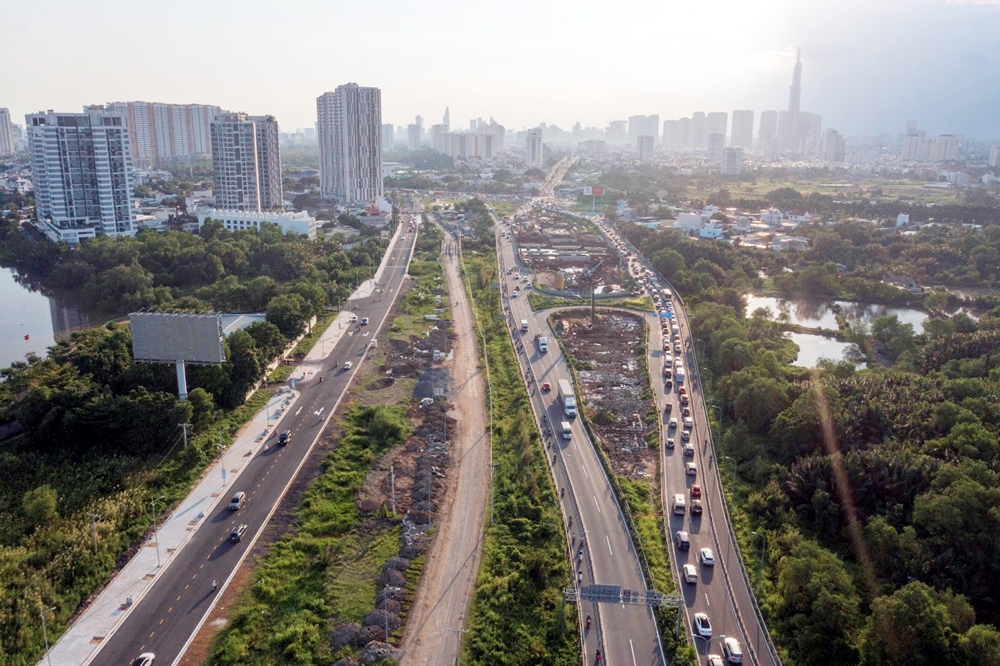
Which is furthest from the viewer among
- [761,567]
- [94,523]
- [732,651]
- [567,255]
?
[567,255]

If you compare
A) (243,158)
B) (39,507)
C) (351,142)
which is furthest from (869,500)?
(351,142)

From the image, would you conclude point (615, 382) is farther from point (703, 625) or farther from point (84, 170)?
point (84, 170)

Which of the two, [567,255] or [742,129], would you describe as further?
[742,129]

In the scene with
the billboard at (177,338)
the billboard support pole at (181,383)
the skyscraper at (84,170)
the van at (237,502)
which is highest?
the skyscraper at (84,170)

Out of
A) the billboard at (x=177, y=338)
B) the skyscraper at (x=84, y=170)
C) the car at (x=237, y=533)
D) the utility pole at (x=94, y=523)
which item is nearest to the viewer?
the utility pole at (x=94, y=523)

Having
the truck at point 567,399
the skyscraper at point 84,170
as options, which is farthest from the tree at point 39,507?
the skyscraper at point 84,170

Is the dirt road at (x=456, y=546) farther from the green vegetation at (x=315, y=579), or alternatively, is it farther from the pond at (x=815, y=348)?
the pond at (x=815, y=348)
